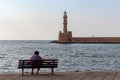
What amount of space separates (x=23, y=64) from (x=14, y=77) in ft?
3.54

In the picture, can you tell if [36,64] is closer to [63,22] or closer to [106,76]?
[106,76]

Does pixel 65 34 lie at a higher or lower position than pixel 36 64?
higher

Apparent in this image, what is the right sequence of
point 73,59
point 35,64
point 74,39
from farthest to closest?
point 74,39
point 73,59
point 35,64

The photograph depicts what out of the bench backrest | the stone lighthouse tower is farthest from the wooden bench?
the stone lighthouse tower

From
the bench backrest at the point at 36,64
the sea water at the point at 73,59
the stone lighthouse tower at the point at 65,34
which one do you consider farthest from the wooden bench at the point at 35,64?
the stone lighthouse tower at the point at 65,34

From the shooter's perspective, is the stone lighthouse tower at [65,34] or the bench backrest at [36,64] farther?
the stone lighthouse tower at [65,34]

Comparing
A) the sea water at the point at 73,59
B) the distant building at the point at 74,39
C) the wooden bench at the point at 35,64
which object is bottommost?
the sea water at the point at 73,59

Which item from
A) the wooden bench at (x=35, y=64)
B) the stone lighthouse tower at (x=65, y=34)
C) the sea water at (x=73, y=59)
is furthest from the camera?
the stone lighthouse tower at (x=65, y=34)

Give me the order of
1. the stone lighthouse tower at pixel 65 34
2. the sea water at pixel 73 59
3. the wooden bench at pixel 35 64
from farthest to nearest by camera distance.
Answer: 1. the stone lighthouse tower at pixel 65 34
2. the sea water at pixel 73 59
3. the wooden bench at pixel 35 64

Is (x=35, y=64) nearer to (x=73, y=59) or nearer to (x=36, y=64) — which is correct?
(x=36, y=64)

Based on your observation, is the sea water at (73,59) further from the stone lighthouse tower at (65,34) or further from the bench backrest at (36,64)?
the stone lighthouse tower at (65,34)

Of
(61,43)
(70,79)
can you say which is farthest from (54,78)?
(61,43)

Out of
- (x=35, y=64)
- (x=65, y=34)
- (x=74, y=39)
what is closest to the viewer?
(x=35, y=64)

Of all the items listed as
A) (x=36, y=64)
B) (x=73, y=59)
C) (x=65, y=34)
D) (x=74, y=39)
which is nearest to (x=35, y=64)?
(x=36, y=64)
